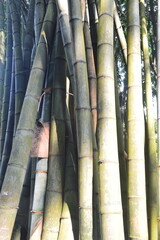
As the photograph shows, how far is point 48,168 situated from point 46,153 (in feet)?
0.31

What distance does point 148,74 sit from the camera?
230 cm

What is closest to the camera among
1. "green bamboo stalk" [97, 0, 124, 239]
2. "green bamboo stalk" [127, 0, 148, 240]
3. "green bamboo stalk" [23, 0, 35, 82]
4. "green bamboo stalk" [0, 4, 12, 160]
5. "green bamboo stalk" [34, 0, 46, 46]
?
"green bamboo stalk" [97, 0, 124, 239]

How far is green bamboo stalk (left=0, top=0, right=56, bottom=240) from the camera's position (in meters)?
1.35

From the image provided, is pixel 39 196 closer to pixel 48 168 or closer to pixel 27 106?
pixel 48 168

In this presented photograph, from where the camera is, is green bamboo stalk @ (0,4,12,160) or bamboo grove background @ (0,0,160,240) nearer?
bamboo grove background @ (0,0,160,240)

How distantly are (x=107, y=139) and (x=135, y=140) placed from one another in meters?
0.37

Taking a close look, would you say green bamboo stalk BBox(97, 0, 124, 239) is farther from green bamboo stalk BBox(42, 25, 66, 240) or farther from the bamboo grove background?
green bamboo stalk BBox(42, 25, 66, 240)

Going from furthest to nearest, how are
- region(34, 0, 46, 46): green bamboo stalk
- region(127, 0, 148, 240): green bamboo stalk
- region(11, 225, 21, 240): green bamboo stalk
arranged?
1. region(34, 0, 46, 46): green bamboo stalk
2. region(11, 225, 21, 240): green bamboo stalk
3. region(127, 0, 148, 240): green bamboo stalk

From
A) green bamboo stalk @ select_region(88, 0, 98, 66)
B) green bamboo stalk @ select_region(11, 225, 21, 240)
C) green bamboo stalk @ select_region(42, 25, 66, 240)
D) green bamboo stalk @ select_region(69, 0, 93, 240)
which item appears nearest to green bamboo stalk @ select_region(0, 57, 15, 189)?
green bamboo stalk @ select_region(11, 225, 21, 240)

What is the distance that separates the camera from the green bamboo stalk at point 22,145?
1352 mm

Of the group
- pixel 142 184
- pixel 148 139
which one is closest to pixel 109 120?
pixel 142 184

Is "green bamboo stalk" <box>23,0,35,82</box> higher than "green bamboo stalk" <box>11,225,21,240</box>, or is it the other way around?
"green bamboo stalk" <box>23,0,35,82</box>

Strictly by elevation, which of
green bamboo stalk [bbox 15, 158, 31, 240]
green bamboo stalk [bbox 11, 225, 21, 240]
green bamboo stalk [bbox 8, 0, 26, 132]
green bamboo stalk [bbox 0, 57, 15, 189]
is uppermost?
green bamboo stalk [bbox 8, 0, 26, 132]

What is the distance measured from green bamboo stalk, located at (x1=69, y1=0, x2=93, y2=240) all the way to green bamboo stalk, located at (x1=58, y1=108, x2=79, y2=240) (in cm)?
27
